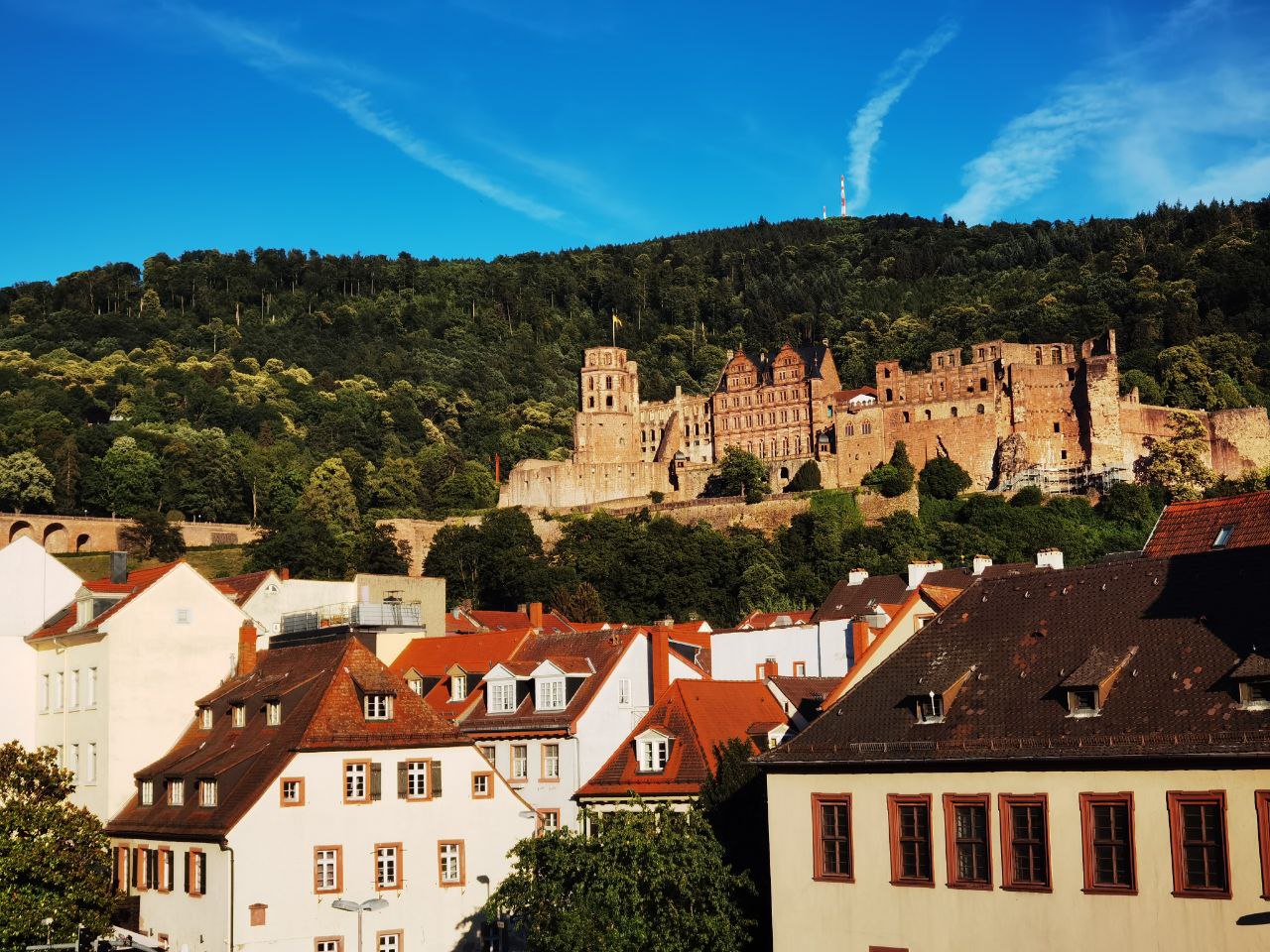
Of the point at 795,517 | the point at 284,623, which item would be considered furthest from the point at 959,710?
the point at 795,517

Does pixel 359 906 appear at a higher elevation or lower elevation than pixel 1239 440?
lower

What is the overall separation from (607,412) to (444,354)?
43846 millimetres

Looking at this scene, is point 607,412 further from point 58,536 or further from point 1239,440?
point 1239,440

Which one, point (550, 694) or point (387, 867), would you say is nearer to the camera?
point (387, 867)

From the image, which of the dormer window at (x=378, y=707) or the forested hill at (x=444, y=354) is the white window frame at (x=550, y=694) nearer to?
the dormer window at (x=378, y=707)

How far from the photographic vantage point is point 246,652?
148 ft

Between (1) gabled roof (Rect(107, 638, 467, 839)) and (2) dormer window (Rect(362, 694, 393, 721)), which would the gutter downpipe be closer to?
(1) gabled roof (Rect(107, 638, 467, 839))

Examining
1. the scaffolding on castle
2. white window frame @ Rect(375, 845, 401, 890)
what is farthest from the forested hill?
white window frame @ Rect(375, 845, 401, 890)

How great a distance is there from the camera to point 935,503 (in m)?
114

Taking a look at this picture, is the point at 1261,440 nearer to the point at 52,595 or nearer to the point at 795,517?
the point at 795,517

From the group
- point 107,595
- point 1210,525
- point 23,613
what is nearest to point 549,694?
point 107,595

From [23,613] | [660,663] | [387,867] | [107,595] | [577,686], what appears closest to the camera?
[387,867]

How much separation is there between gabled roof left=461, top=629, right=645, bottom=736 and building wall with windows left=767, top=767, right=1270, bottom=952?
12.7 metres

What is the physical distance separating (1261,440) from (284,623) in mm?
87133
